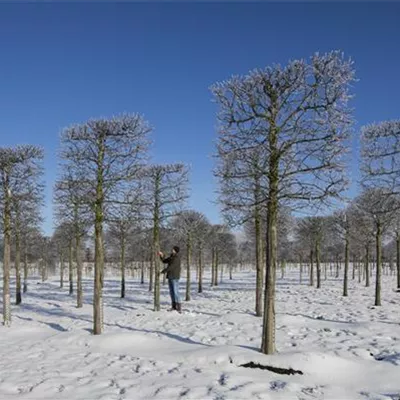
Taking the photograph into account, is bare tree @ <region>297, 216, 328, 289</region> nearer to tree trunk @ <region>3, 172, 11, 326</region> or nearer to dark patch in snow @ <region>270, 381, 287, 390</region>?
tree trunk @ <region>3, 172, 11, 326</region>

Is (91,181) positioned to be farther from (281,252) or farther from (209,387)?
(281,252)

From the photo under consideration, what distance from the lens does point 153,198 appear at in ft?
62.5

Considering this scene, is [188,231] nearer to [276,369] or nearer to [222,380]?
[276,369]

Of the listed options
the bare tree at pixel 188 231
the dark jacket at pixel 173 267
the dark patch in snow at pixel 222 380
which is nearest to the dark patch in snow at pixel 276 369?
the dark patch in snow at pixel 222 380

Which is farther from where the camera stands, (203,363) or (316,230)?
(316,230)

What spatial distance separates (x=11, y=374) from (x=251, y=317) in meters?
9.06

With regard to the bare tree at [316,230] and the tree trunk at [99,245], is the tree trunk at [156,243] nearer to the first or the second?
the tree trunk at [99,245]

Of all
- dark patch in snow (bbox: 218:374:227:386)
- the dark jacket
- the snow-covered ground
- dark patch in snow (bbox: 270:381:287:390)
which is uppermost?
the dark jacket

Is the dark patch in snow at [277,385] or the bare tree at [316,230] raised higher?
the bare tree at [316,230]

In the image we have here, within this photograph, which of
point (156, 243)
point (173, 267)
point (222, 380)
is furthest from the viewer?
point (156, 243)

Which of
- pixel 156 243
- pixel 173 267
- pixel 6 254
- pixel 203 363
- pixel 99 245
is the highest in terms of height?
pixel 99 245

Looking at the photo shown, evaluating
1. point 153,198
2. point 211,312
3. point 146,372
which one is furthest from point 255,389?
point 153,198

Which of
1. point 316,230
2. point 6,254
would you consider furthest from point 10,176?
point 316,230

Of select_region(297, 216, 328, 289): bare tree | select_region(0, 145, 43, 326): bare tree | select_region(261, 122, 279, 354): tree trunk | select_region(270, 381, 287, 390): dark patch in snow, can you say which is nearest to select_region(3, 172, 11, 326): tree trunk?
select_region(0, 145, 43, 326): bare tree
